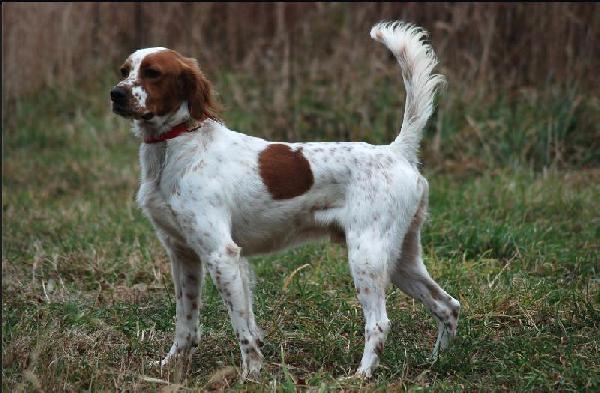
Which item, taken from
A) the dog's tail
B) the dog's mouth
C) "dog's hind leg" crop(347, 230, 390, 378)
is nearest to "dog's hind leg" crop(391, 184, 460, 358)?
"dog's hind leg" crop(347, 230, 390, 378)

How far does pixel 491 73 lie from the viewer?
284 inches

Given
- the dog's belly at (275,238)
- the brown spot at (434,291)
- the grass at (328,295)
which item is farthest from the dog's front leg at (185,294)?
the brown spot at (434,291)

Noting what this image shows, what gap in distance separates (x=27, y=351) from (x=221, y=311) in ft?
3.27

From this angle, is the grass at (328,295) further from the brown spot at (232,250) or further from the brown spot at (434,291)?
the brown spot at (232,250)

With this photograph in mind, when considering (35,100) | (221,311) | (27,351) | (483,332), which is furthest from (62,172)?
(483,332)

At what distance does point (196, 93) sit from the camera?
354cm

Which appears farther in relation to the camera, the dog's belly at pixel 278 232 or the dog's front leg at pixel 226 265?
the dog's belly at pixel 278 232

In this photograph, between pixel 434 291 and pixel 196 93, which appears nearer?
pixel 196 93

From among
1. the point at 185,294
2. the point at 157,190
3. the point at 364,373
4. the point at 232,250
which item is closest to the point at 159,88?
the point at 157,190

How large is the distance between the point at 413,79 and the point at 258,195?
773 mm

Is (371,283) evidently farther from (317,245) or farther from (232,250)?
(317,245)

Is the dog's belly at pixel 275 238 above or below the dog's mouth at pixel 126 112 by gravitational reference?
below

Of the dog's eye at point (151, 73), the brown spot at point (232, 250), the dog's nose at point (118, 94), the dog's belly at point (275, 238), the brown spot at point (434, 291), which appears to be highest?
the dog's eye at point (151, 73)

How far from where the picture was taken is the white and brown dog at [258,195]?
3.38 m
